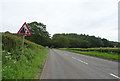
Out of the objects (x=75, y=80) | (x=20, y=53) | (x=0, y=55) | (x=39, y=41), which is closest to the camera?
(x=75, y=80)

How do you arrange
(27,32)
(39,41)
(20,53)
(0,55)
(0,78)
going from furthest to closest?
(39,41) < (20,53) < (27,32) < (0,55) < (0,78)

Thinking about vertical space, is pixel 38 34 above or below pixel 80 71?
above

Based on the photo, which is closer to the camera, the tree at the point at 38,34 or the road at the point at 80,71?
the road at the point at 80,71

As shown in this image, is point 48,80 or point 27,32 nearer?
point 48,80

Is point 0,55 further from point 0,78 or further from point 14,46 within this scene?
point 14,46

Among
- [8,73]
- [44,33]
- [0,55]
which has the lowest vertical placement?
[8,73]

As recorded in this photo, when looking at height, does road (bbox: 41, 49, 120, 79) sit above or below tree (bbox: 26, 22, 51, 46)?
below

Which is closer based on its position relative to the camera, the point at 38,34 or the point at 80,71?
the point at 80,71

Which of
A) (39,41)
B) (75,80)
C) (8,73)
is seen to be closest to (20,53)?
(8,73)

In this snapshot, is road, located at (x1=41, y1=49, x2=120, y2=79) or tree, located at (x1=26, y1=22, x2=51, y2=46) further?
tree, located at (x1=26, y1=22, x2=51, y2=46)

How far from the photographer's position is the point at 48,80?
289 inches

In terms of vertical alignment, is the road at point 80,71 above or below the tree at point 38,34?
below

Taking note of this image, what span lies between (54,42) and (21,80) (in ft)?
503

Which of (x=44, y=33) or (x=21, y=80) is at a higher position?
(x=44, y=33)
